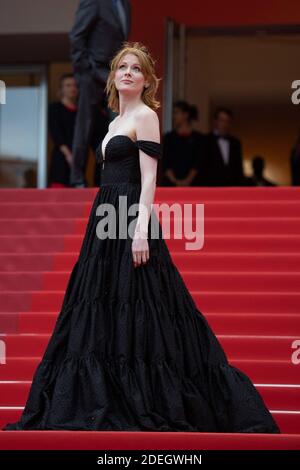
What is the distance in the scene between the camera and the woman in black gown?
6133mm

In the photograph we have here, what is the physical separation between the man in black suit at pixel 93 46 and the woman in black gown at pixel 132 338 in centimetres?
490

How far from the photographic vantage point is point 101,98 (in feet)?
37.9

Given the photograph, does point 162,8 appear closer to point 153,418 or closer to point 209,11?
point 209,11

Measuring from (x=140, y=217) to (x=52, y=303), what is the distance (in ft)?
9.44

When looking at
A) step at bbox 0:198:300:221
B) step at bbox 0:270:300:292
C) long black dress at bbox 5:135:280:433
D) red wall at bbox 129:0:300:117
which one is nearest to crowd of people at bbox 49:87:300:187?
step at bbox 0:198:300:221

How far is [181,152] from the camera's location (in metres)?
13.3

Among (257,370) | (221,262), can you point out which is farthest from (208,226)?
(257,370)

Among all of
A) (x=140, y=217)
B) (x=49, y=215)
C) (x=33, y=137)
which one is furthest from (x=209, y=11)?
(x=140, y=217)

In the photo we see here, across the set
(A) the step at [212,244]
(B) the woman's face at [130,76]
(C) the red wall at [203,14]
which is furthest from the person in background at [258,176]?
(B) the woman's face at [130,76]

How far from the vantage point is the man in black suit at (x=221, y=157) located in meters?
13.5

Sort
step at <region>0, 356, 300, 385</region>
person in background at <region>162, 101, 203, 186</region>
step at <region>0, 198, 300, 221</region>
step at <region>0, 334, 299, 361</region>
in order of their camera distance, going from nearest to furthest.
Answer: step at <region>0, 356, 300, 385</region> < step at <region>0, 334, 299, 361</region> < step at <region>0, 198, 300, 221</region> < person in background at <region>162, 101, 203, 186</region>

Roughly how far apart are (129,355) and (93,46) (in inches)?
221

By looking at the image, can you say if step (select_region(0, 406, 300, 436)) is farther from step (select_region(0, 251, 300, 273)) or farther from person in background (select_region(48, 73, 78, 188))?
person in background (select_region(48, 73, 78, 188))

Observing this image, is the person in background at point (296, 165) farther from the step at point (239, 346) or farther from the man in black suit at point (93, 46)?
the step at point (239, 346)
